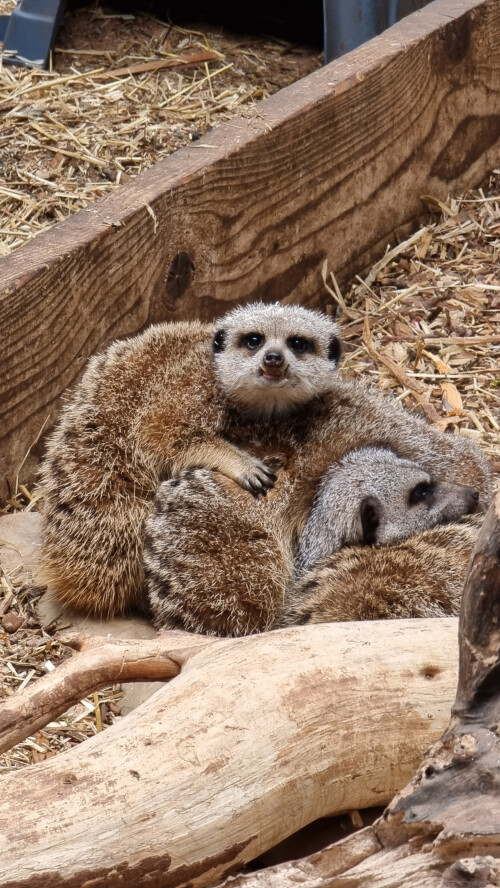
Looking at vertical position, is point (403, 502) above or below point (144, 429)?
below

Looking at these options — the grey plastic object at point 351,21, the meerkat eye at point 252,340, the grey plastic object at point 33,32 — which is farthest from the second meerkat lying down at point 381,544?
the grey plastic object at point 33,32

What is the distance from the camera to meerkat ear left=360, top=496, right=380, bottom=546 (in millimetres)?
3031

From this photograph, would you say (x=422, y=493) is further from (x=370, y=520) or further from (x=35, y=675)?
(x=35, y=675)

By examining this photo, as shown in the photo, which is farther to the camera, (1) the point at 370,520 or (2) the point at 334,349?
(2) the point at 334,349

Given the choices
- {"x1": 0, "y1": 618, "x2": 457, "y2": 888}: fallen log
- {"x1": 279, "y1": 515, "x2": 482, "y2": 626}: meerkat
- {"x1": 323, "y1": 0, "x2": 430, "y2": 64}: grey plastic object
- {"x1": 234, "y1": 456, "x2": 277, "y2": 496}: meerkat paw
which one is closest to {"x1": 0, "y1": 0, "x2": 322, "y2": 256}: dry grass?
{"x1": 323, "y1": 0, "x2": 430, "y2": 64}: grey plastic object

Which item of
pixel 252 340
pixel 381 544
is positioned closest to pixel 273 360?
pixel 252 340

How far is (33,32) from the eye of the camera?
5.33m

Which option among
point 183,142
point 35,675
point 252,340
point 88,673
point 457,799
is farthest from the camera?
point 183,142

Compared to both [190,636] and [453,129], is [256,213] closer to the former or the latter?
[453,129]

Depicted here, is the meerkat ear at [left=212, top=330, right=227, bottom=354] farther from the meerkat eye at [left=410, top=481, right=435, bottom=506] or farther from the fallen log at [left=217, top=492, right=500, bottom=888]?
the fallen log at [left=217, top=492, right=500, bottom=888]

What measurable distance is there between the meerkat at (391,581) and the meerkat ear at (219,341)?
2.37 feet

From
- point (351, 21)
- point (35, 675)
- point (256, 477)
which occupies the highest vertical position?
point (351, 21)

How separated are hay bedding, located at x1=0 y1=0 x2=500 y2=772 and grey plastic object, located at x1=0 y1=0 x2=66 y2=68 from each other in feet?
0.34

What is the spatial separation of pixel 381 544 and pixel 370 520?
7cm
